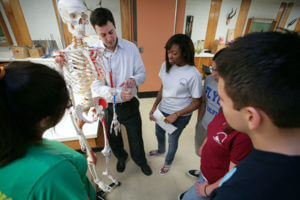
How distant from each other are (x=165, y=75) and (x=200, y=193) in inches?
39.8

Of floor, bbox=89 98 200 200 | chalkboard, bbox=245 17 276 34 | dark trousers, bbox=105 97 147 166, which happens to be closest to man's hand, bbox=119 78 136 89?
dark trousers, bbox=105 97 147 166

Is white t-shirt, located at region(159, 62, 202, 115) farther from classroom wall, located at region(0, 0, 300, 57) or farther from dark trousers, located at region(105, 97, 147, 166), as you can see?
classroom wall, located at region(0, 0, 300, 57)

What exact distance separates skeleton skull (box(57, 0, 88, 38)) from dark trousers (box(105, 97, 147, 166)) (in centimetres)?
73

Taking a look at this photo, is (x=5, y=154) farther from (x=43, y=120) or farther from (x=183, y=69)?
(x=183, y=69)

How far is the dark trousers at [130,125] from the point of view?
1432 mm

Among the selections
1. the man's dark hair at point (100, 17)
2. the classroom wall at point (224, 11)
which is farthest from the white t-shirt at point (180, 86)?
the classroom wall at point (224, 11)

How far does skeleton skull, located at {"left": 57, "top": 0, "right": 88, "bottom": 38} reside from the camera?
83cm

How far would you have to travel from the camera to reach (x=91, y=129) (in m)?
1.69

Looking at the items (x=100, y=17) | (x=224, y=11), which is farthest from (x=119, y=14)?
(x=224, y=11)

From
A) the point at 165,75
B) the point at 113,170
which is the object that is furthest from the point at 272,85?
the point at 113,170

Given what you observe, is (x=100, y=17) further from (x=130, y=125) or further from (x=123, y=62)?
(x=130, y=125)

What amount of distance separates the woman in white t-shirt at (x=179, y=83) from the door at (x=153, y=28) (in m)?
2.03

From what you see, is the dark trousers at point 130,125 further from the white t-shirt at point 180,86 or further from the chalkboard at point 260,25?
the chalkboard at point 260,25

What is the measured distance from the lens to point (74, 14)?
860mm
